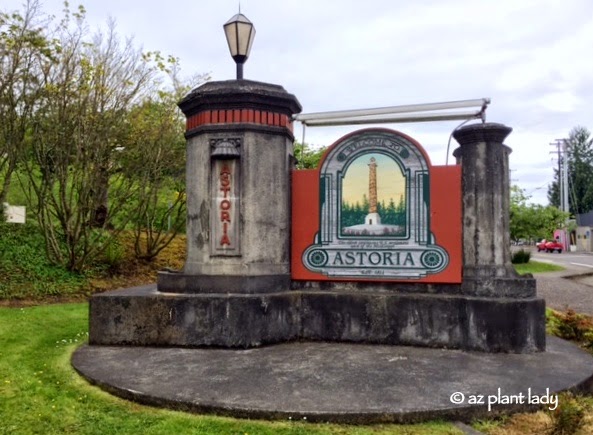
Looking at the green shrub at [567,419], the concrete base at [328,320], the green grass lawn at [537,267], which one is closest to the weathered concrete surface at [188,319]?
the concrete base at [328,320]

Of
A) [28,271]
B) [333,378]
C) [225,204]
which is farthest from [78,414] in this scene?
[28,271]

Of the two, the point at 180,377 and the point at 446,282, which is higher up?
the point at 446,282

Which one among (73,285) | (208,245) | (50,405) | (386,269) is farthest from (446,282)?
(73,285)

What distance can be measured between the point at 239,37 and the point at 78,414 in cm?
508

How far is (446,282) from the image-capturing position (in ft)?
20.9

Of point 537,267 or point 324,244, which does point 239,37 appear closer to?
point 324,244

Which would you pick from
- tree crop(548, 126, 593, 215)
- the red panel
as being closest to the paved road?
the red panel

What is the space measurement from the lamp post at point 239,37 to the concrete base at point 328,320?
3.17 m

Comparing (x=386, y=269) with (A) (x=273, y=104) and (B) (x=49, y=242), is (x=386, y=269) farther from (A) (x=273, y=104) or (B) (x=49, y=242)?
(B) (x=49, y=242)

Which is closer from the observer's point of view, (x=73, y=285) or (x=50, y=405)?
(x=50, y=405)

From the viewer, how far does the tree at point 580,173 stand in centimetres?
5962

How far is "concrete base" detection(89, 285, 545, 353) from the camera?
5.92 metres

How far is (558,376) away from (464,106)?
3.45 metres

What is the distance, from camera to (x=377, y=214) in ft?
21.8
